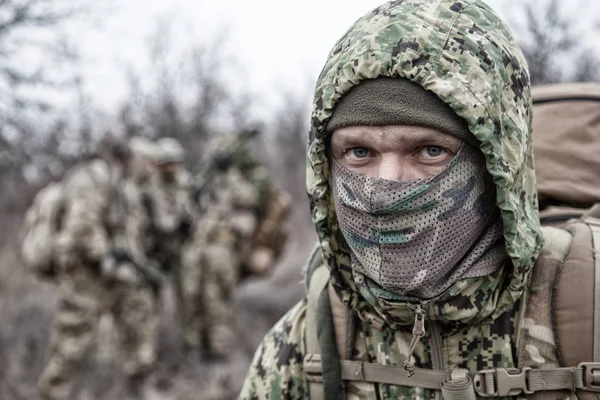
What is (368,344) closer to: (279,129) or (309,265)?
(309,265)

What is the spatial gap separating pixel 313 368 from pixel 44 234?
5.09 m

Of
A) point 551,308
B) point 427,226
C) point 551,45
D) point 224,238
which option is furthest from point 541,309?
point 224,238

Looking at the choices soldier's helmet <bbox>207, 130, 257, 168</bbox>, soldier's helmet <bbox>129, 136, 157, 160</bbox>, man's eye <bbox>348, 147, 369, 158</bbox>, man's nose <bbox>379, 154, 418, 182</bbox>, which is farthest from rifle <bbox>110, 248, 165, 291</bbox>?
man's nose <bbox>379, 154, 418, 182</bbox>

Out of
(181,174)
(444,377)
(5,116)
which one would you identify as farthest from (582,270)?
(181,174)

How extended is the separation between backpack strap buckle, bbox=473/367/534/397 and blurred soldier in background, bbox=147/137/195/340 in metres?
7.07

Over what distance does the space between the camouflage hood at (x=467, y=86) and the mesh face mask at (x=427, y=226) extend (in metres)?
0.05

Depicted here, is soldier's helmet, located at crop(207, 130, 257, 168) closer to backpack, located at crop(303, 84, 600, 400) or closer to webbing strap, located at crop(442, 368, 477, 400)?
backpack, located at crop(303, 84, 600, 400)

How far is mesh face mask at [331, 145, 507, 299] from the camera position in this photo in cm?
188

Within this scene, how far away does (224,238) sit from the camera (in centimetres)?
898

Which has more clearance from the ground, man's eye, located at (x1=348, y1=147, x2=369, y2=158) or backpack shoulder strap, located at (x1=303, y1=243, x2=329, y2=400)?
man's eye, located at (x1=348, y1=147, x2=369, y2=158)

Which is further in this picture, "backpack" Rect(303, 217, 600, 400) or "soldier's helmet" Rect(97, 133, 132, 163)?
"soldier's helmet" Rect(97, 133, 132, 163)

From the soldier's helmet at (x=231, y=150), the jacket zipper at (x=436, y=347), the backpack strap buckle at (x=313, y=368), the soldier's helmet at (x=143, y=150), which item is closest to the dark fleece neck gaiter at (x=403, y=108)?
the jacket zipper at (x=436, y=347)

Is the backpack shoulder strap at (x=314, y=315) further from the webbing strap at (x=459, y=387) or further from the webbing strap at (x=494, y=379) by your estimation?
the webbing strap at (x=459, y=387)

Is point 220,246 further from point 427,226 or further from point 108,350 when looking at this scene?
point 427,226
